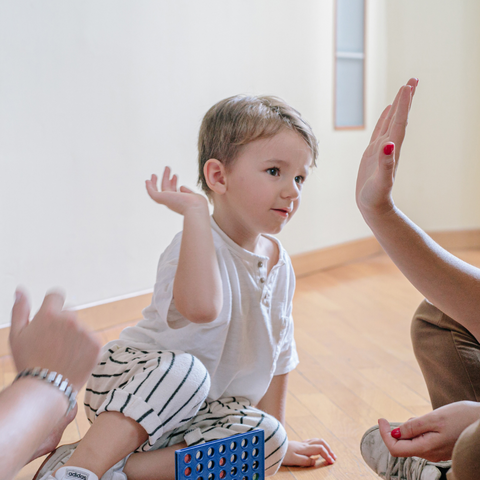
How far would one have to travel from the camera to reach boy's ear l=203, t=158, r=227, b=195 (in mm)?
1055

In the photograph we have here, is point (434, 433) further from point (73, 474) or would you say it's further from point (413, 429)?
point (73, 474)

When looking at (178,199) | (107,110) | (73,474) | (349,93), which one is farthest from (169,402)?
(349,93)

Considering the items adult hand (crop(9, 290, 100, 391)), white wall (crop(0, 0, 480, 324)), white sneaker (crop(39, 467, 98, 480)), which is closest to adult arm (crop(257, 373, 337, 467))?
white sneaker (crop(39, 467, 98, 480))

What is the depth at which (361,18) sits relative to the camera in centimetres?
285

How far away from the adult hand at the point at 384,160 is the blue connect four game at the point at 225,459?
0.37 metres

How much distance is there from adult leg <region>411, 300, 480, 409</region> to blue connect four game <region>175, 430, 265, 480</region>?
334mm

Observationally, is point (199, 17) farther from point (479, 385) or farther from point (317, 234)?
point (479, 385)

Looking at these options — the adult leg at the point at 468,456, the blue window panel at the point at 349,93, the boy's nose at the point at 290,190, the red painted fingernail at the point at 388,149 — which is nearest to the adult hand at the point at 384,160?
the red painted fingernail at the point at 388,149

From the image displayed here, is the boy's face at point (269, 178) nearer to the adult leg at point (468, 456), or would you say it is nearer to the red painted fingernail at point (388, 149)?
the red painted fingernail at point (388, 149)

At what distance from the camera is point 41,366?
56 cm

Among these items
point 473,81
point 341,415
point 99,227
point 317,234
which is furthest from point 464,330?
point 473,81

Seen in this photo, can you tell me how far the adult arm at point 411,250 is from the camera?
32.4 inches

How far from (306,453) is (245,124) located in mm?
643

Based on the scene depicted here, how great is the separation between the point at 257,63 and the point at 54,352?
78.9 inches
